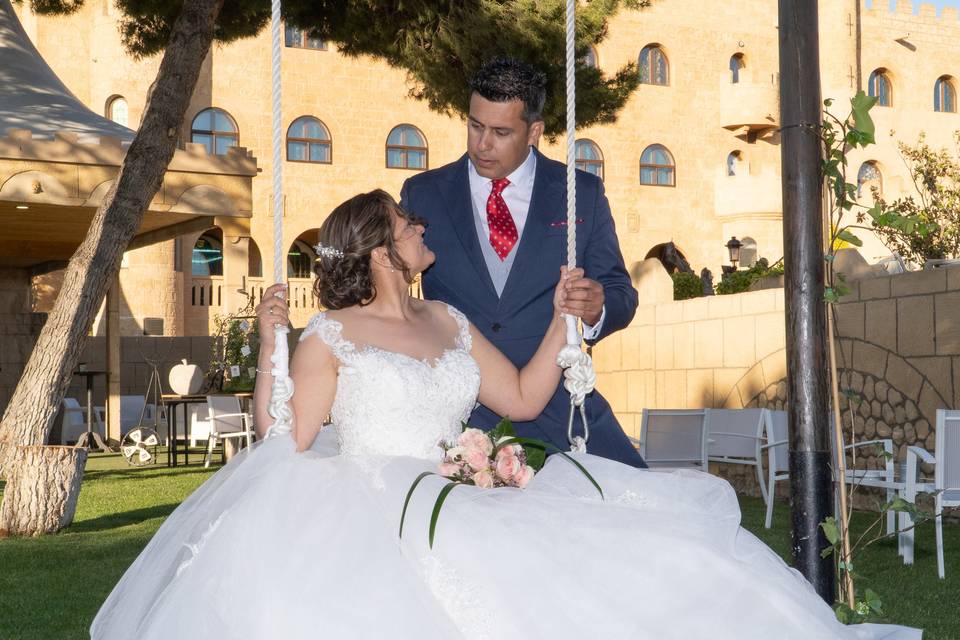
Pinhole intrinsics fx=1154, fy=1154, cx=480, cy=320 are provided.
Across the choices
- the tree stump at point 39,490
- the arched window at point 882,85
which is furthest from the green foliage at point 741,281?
the arched window at point 882,85

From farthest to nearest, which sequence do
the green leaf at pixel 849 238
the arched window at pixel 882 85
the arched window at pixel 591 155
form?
the arched window at pixel 882 85, the arched window at pixel 591 155, the green leaf at pixel 849 238

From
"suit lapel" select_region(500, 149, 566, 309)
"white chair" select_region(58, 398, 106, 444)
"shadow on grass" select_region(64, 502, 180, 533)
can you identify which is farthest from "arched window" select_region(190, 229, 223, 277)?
"suit lapel" select_region(500, 149, 566, 309)

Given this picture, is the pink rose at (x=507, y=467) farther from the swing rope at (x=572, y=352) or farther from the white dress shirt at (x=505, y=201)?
the white dress shirt at (x=505, y=201)

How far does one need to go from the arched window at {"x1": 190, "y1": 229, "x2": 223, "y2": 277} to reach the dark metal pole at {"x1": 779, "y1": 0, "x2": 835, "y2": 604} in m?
27.5

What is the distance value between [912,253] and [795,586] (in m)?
20.8

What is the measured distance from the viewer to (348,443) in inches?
111

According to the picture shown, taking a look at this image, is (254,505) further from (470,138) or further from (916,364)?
(916,364)

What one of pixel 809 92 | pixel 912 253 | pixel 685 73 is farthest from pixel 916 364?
pixel 685 73

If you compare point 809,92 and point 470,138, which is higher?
point 809,92

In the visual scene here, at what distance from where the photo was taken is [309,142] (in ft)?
95.8

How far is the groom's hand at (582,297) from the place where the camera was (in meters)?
2.67

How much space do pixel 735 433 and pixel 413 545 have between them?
6.99 meters

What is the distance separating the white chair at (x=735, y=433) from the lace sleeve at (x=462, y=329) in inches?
242

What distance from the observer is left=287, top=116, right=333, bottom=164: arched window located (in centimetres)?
2892
